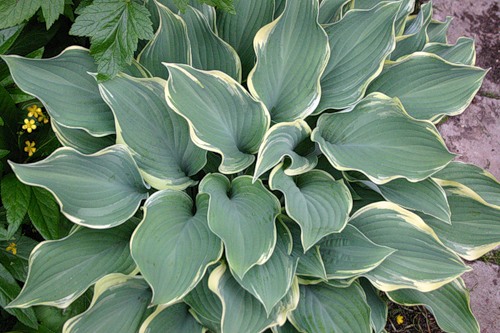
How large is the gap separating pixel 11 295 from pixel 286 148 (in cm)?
84

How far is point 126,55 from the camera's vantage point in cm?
133

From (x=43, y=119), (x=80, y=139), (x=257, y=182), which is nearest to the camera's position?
(x=257, y=182)

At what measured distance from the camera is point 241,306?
1.32m

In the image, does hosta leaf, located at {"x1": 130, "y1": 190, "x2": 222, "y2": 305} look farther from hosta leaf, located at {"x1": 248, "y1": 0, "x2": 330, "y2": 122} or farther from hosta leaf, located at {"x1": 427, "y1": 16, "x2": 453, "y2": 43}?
hosta leaf, located at {"x1": 427, "y1": 16, "x2": 453, "y2": 43}

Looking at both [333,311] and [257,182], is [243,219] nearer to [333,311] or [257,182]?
[257,182]

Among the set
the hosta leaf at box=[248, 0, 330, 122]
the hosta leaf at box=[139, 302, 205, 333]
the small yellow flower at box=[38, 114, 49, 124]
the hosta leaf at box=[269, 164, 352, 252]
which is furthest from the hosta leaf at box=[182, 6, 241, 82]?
the hosta leaf at box=[139, 302, 205, 333]

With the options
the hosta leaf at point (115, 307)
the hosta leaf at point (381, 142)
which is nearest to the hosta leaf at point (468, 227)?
the hosta leaf at point (381, 142)

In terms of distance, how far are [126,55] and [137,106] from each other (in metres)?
0.14

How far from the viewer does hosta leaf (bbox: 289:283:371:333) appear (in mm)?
1394

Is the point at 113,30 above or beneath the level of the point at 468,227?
above

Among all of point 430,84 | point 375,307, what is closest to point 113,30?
point 430,84

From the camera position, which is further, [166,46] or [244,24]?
[244,24]

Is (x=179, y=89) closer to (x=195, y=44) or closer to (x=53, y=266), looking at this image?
(x=195, y=44)

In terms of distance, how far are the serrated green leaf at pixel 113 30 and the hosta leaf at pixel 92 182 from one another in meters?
0.22
